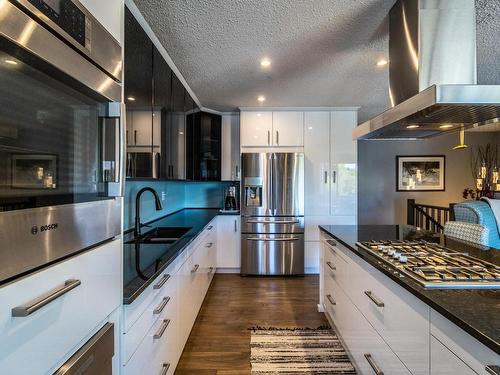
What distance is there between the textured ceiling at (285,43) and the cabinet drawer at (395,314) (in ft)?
5.12

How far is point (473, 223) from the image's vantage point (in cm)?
273

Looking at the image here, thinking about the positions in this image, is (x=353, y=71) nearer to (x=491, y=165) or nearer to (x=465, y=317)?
(x=465, y=317)

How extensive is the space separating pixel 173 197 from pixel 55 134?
3268mm

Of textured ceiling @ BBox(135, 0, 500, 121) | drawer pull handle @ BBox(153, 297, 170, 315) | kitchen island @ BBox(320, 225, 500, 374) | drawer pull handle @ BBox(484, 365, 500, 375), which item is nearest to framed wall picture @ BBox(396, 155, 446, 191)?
textured ceiling @ BBox(135, 0, 500, 121)

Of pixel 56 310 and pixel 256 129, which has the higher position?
pixel 256 129

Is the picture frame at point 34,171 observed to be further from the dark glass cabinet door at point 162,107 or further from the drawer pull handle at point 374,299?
the drawer pull handle at point 374,299

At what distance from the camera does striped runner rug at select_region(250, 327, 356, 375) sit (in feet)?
6.56

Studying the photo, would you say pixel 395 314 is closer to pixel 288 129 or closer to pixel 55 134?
pixel 55 134

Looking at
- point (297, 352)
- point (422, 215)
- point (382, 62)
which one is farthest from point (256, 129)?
point (422, 215)

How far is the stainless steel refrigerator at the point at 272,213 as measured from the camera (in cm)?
389

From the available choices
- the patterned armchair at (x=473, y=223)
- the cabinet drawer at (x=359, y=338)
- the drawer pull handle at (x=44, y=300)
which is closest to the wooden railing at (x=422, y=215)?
the patterned armchair at (x=473, y=223)

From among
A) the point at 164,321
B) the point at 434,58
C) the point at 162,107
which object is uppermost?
the point at 434,58

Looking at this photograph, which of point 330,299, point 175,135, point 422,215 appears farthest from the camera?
point 422,215

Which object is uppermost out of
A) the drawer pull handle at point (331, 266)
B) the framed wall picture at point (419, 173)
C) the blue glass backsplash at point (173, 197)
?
the framed wall picture at point (419, 173)
